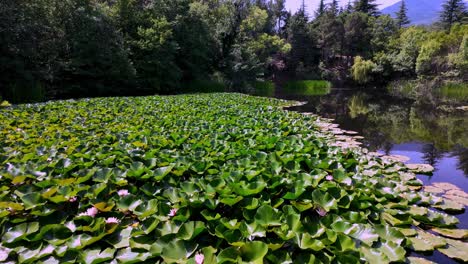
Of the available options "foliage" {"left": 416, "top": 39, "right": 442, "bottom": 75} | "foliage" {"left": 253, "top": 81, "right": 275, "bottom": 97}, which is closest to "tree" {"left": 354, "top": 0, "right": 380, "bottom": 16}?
"foliage" {"left": 416, "top": 39, "right": 442, "bottom": 75}

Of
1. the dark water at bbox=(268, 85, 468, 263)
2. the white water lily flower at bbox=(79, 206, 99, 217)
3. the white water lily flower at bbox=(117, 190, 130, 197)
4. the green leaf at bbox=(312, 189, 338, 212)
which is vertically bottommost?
the dark water at bbox=(268, 85, 468, 263)

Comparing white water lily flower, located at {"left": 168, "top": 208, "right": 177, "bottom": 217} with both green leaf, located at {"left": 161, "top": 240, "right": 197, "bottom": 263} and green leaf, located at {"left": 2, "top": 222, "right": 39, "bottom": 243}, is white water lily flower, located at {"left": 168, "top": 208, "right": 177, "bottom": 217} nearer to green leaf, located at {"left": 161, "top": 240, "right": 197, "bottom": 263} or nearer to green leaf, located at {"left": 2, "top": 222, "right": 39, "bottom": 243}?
green leaf, located at {"left": 161, "top": 240, "right": 197, "bottom": 263}

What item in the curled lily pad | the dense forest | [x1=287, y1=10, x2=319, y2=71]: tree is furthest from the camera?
[x1=287, y1=10, x2=319, y2=71]: tree

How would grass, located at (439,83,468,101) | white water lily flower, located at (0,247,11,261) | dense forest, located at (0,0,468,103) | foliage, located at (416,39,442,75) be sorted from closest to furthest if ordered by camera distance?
1. white water lily flower, located at (0,247,11,261)
2. dense forest, located at (0,0,468,103)
3. grass, located at (439,83,468,101)
4. foliage, located at (416,39,442,75)

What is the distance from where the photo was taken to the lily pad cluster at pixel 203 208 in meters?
1.80

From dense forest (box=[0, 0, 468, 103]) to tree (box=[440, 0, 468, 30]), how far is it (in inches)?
558

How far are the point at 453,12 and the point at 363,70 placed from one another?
2652cm

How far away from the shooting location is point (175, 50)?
693 inches

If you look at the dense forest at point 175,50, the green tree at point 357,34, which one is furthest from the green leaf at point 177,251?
the green tree at point 357,34

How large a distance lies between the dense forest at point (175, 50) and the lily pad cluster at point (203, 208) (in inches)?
372

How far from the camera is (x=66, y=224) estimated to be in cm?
200

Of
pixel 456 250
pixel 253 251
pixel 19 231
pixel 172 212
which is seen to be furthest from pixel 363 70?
pixel 19 231

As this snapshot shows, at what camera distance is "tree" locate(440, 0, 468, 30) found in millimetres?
43625

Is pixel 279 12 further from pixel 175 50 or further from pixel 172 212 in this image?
pixel 172 212
